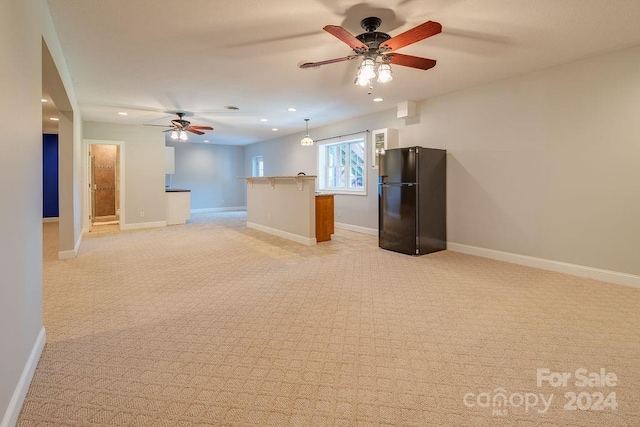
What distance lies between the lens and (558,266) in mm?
4215

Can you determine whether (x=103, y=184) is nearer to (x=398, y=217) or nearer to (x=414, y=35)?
(x=398, y=217)

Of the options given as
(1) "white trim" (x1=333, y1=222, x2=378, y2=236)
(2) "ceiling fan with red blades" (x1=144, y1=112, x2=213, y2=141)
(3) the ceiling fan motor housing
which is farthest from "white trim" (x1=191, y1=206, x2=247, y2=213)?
(3) the ceiling fan motor housing

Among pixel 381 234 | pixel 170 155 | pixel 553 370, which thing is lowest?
pixel 553 370

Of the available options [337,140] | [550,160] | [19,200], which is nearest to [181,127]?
[337,140]

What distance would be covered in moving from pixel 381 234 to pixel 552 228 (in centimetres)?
239

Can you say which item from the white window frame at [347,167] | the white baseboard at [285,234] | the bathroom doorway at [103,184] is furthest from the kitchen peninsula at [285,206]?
the bathroom doorway at [103,184]

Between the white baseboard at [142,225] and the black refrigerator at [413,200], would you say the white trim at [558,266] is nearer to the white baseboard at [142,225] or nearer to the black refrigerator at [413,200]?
the black refrigerator at [413,200]

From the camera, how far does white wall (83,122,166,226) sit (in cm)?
774

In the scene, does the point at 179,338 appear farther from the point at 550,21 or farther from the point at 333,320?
the point at 550,21

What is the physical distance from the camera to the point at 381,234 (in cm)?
567

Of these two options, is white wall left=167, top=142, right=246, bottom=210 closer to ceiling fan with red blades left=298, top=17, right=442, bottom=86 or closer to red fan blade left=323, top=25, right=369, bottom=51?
ceiling fan with red blades left=298, top=17, right=442, bottom=86

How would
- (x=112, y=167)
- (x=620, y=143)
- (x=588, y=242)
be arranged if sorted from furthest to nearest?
(x=112, y=167)
(x=588, y=242)
(x=620, y=143)

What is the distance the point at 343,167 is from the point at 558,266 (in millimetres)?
4865

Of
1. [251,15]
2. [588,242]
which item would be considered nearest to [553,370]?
[588,242]
